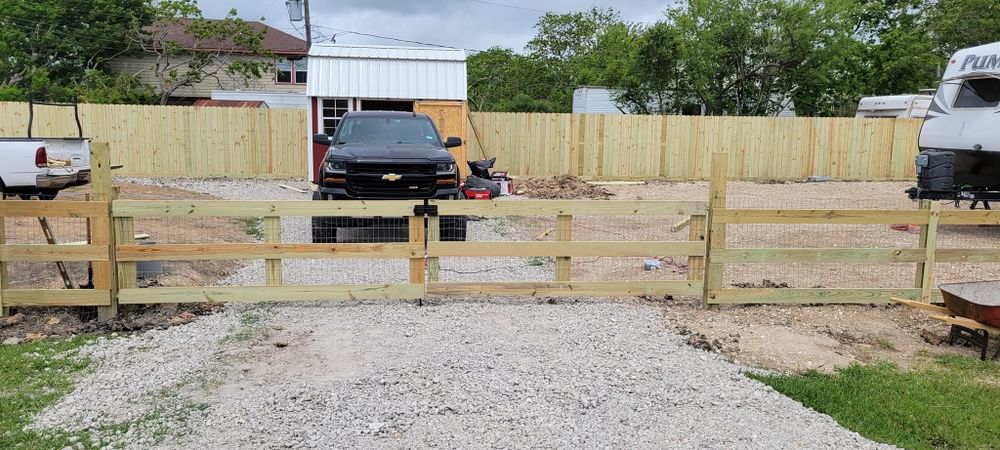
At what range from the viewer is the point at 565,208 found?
6.84 metres

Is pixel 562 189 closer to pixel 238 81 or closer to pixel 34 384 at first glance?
pixel 34 384

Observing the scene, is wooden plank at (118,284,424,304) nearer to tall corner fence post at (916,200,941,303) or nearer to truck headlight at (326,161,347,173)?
truck headlight at (326,161,347,173)

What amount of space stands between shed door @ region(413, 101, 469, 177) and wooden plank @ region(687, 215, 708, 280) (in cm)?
1162

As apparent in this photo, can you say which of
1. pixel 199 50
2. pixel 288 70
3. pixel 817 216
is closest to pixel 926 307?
pixel 817 216

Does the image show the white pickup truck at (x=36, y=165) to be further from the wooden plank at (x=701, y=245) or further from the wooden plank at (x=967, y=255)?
the wooden plank at (x=967, y=255)

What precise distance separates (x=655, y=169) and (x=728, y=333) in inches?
660

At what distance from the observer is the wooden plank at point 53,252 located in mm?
6207

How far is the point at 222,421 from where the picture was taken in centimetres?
430

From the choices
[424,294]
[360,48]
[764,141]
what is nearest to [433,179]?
[424,294]

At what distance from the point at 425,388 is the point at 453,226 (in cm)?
400

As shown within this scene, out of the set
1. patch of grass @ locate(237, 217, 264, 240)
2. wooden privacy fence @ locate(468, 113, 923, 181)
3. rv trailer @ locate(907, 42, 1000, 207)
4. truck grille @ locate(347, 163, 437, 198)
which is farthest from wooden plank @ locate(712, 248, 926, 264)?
wooden privacy fence @ locate(468, 113, 923, 181)

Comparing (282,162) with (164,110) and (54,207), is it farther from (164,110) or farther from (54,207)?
(54,207)

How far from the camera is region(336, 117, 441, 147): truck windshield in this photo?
35.0 feet

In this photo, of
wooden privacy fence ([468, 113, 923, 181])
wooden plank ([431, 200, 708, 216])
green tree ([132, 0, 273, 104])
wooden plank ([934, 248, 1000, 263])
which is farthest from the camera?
green tree ([132, 0, 273, 104])
